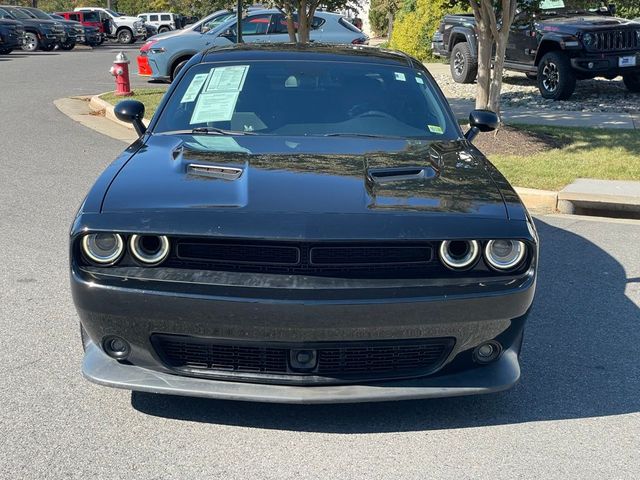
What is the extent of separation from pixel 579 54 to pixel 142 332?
12550 millimetres

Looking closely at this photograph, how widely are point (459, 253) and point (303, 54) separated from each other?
2.31 m

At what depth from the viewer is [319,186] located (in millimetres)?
3846

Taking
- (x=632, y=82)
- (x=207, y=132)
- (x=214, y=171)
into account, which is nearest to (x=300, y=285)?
(x=214, y=171)

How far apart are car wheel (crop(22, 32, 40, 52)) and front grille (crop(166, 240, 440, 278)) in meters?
33.9

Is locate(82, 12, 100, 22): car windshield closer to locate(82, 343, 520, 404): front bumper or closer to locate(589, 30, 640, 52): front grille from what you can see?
locate(589, 30, 640, 52): front grille

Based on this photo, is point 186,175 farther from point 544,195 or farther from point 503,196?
point 544,195

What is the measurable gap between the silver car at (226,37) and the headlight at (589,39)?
5.51 m

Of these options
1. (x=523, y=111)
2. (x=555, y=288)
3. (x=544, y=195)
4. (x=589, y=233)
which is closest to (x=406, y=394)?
(x=555, y=288)

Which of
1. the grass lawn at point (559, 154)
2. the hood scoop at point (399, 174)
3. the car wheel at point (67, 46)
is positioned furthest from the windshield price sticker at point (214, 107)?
the car wheel at point (67, 46)

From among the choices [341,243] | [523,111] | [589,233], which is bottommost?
[523,111]

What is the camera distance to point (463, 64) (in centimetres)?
1762

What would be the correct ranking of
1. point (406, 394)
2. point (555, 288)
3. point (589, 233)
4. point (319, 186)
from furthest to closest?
1. point (589, 233)
2. point (555, 288)
3. point (319, 186)
4. point (406, 394)

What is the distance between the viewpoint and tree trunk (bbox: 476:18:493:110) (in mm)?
11366

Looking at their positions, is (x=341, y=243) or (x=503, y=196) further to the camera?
(x=503, y=196)
